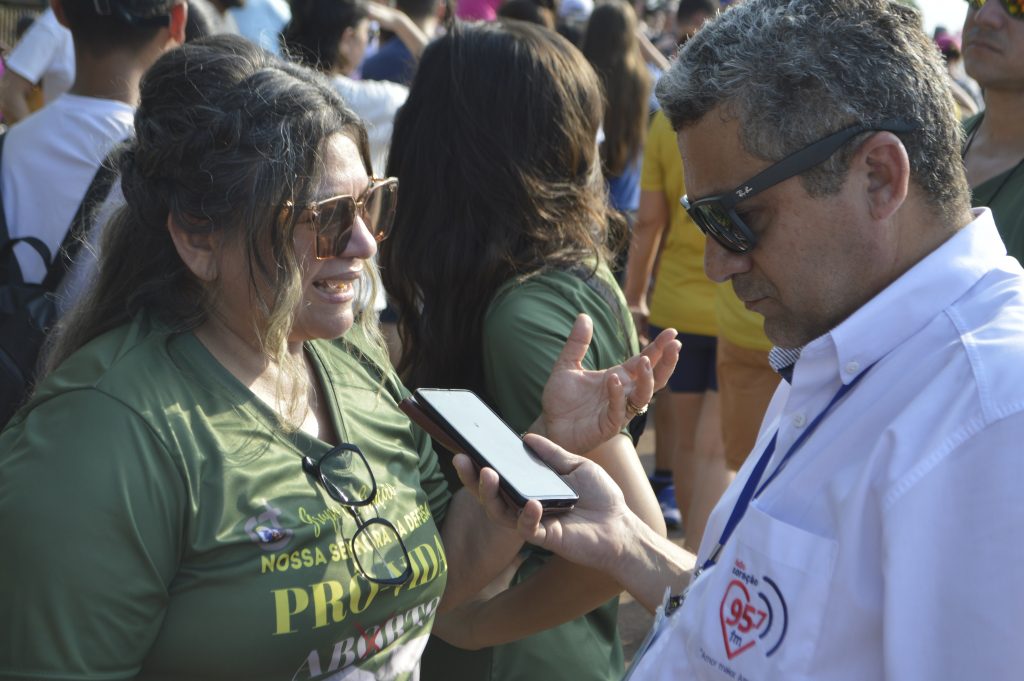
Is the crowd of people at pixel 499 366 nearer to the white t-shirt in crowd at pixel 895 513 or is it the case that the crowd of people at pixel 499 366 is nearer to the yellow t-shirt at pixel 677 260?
the white t-shirt in crowd at pixel 895 513

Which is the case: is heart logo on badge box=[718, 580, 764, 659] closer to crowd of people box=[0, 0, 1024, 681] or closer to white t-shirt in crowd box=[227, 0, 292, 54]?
crowd of people box=[0, 0, 1024, 681]

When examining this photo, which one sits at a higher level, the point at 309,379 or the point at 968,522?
the point at 968,522

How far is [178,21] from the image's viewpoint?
11.0 feet

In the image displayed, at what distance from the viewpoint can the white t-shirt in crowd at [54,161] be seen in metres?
3.00

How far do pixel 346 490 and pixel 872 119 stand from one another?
1.10 metres

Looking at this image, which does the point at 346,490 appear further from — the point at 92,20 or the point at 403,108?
the point at 92,20

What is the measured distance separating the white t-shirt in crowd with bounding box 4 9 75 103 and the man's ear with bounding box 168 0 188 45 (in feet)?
5.90

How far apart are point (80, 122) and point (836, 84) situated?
7.55ft

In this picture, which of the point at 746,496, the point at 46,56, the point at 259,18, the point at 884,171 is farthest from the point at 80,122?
the point at 259,18

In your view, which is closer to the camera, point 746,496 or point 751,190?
point 751,190

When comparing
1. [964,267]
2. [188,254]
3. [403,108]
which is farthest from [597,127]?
[964,267]

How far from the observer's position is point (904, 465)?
1.37 meters

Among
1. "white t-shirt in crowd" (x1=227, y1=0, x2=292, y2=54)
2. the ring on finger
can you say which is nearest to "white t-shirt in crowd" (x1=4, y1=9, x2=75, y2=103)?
"white t-shirt in crowd" (x1=227, y1=0, x2=292, y2=54)

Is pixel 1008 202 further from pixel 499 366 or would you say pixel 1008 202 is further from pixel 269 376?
pixel 269 376
